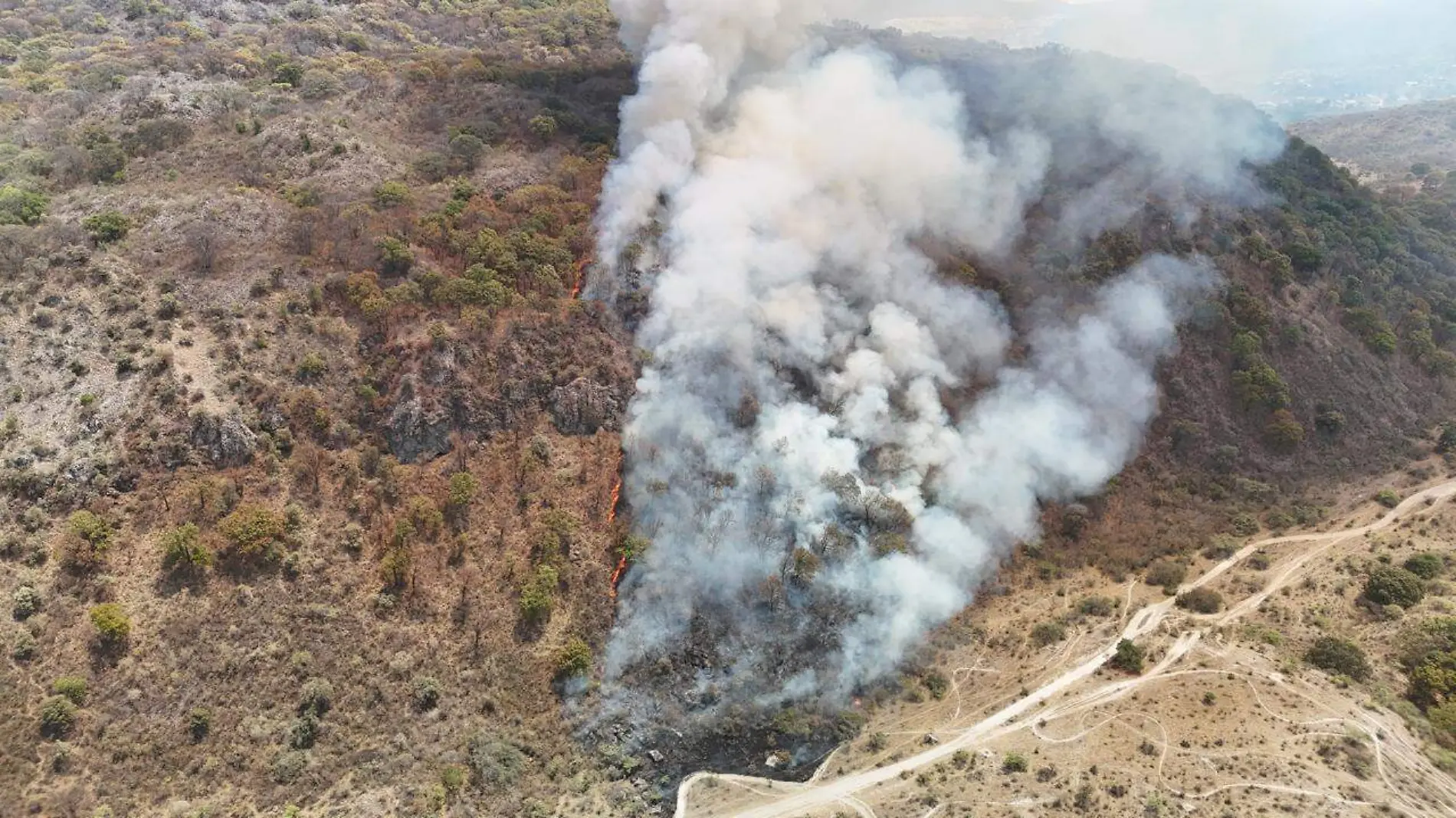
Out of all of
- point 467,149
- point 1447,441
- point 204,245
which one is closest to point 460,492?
point 204,245

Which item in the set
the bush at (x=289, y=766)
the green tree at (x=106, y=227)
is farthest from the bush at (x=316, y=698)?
the green tree at (x=106, y=227)

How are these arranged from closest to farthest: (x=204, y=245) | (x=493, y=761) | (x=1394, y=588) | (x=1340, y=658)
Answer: (x=493, y=761) < (x=1340, y=658) < (x=1394, y=588) < (x=204, y=245)

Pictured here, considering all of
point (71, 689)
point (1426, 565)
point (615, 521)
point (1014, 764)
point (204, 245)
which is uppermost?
point (204, 245)

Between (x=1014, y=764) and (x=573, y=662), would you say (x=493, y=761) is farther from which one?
(x=1014, y=764)

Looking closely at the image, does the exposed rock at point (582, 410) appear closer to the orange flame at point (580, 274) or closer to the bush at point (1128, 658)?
the orange flame at point (580, 274)

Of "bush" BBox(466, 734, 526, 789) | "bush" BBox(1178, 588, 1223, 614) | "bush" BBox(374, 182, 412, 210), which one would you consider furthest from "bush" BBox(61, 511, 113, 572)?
"bush" BBox(1178, 588, 1223, 614)

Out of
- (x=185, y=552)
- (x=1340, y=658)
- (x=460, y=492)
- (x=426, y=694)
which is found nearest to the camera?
(x=426, y=694)

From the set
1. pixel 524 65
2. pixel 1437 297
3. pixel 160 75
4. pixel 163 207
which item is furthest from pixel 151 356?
pixel 1437 297
